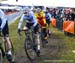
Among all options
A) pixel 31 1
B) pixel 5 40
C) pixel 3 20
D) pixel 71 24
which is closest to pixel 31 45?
pixel 5 40

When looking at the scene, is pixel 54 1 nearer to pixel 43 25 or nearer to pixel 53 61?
pixel 43 25

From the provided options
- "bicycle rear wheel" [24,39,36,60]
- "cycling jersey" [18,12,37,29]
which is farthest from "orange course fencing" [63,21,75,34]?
"bicycle rear wheel" [24,39,36,60]

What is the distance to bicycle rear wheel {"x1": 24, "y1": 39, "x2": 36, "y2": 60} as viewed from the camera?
464 inches

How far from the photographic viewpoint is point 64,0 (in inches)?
1111

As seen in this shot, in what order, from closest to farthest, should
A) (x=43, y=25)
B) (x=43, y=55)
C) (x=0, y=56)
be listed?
(x=0, y=56)
(x=43, y=55)
(x=43, y=25)

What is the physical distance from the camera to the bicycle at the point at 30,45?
11.8 metres

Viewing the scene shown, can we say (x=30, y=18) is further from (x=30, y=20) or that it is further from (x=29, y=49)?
(x=29, y=49)

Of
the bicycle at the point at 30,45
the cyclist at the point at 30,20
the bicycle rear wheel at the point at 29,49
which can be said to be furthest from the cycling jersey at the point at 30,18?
the bicycle rear wheel at the point at 29,49

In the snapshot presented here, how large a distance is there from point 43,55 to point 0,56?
3934 mm

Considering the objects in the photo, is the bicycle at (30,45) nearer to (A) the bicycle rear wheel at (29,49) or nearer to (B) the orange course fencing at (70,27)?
(A) the bicycle rear wheel at (29,49)

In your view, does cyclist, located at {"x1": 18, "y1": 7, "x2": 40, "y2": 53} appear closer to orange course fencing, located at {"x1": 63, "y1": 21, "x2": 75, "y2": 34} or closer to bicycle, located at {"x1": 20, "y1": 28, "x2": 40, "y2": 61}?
bicycle, located at {"x1": 20, "y1": 28, "x2": 40, "y2": 61}

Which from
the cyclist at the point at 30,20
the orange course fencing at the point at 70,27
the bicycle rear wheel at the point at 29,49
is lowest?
the orange course fencing at the point at 70,27

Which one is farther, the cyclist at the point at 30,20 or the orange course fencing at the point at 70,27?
the orange course fencing at the point at 70,27

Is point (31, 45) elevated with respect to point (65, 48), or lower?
elevated
